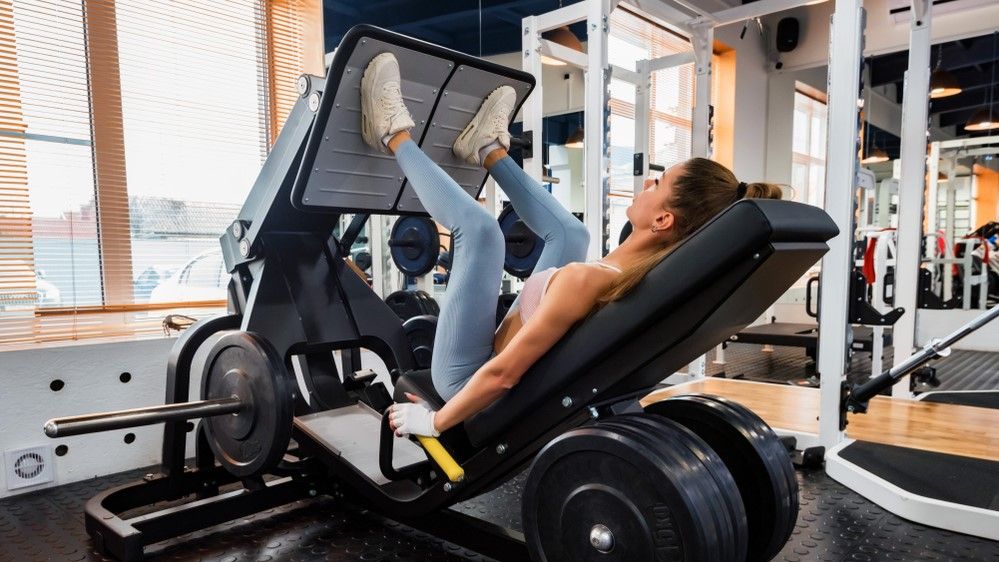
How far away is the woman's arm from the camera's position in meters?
1.31

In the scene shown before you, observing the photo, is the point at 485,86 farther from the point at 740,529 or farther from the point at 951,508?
the point at 951,508

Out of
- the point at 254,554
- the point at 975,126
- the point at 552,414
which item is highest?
the point at 975,126

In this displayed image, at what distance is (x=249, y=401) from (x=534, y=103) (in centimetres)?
252

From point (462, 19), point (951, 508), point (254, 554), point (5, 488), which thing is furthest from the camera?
point (462, 19)

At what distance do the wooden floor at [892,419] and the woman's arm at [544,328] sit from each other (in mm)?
1979

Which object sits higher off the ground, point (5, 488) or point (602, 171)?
point (602, 171)

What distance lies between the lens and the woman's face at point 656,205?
1.40 metres

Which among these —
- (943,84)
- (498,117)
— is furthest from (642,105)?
(943,84)

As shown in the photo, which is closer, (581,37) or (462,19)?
(462,19)

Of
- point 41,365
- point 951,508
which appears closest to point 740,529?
point 951,508

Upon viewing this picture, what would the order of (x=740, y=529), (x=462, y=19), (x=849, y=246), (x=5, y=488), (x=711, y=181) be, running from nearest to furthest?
1. (x=740, y=529)
2. (x=711, y=181)
3. (x=5, y=488)
4. (x=849, y=246)
5. (x=462, y=19)

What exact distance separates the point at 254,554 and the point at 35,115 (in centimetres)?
200

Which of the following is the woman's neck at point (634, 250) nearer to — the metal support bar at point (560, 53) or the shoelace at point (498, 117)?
the shoelace at point (498, 117)

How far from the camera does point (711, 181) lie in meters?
1.36
